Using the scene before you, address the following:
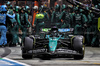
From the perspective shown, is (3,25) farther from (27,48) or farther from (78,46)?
(78,46)

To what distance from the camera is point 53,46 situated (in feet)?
29.8

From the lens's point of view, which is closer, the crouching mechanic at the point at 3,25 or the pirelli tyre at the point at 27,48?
the pirelli tyre at the point at 27,48

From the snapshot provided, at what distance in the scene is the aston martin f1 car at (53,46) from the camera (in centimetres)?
904

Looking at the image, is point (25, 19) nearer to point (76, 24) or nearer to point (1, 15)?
point (1, 15)

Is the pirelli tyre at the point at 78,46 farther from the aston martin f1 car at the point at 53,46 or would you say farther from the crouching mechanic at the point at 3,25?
the crouching mechanic at the point at 3,25

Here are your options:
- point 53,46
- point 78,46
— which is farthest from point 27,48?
point 78,46

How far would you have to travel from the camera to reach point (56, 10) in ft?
66.3

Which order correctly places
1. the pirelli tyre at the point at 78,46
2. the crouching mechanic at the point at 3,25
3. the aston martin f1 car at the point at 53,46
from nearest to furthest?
the aston martin f1 car at the point at 53,46
the pirelli tyre at the point at 78,46
the crouching mechanic at the point at 3,25

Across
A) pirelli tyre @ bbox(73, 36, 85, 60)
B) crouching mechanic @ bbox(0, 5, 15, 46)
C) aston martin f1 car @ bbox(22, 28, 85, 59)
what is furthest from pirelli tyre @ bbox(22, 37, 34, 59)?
crouching mechanic @ bbox(0, 5, 15, 46)

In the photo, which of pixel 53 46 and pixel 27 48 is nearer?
pixel 53 46

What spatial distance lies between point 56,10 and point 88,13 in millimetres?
4531

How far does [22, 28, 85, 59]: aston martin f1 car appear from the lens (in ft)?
29.7

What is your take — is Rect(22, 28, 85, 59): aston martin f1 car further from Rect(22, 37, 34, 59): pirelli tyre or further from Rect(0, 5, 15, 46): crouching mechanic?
Rect(0, 5, 15, 46): crouching mechanic

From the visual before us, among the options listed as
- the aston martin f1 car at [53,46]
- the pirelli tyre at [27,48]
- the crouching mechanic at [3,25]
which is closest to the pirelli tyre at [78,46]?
the aston martin f1 car at [53,46]
